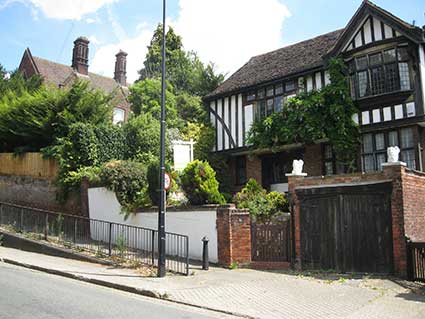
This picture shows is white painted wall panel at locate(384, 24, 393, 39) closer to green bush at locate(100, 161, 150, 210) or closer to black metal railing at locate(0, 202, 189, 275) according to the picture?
black metal railing at locate(0, 202, 189, 275)

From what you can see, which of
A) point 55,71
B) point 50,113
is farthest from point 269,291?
point 55,71

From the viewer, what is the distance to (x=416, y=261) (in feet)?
35.8

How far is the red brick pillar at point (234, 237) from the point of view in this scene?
531 inches

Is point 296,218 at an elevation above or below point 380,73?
below

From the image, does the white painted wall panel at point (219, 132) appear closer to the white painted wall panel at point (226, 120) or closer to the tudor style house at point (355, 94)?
the tudor style house at point (355, 94)

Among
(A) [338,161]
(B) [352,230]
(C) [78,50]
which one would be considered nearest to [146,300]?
(B) [352,230]

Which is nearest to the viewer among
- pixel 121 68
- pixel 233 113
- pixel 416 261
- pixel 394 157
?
pixel 416 261

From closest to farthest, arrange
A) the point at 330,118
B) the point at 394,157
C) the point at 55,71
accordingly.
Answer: the point at 394,157 → the point at 330,118 → the point at 55,71

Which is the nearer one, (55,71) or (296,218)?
(296,218)

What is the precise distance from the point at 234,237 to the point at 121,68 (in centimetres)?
3715

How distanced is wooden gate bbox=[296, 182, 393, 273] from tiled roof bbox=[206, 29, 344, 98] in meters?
8.28

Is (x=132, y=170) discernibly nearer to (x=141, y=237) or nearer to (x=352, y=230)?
(x=141, y=237)

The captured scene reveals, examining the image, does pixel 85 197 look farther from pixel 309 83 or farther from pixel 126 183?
pixel 309 83

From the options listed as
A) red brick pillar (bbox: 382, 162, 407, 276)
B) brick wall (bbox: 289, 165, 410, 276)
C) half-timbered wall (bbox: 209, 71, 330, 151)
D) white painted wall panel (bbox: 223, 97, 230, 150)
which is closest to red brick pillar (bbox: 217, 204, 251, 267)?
brick wall (bbox: 289, 165, 410, 276)
